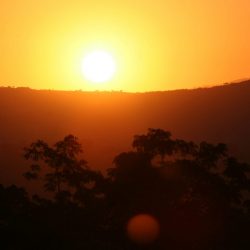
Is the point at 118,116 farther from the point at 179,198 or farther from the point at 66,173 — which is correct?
the point at 179,198

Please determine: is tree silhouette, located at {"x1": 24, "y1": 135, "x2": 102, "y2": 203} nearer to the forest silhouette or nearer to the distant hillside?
the forest silhouette

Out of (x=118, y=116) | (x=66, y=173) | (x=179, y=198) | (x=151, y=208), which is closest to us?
(x=151, y=208)

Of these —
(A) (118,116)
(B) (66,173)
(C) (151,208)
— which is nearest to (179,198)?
(C) (151,208)

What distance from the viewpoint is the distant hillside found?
55.0 meters

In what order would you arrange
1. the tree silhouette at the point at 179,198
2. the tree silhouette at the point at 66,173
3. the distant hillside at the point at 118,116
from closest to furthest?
the tree silhouette at the point at 179,198, the tree silhouette at the point at 66,173, the distant hillside at the point at 118,116

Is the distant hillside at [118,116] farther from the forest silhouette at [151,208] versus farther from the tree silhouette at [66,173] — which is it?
the forest silhouette at [151,208]

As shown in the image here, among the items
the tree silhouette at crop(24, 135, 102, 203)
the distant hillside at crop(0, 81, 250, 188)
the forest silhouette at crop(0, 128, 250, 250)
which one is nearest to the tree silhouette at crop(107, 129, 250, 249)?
the forest silhouette at crop(0, 128, 250, 250)

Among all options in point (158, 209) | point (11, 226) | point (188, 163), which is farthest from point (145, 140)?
point (11, 226)

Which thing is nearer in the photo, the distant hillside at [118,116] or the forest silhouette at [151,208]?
the forest silhouette at [151,208]

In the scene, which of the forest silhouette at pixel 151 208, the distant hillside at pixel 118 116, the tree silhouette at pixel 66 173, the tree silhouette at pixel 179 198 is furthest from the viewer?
the distant hillside at pixel 118 116

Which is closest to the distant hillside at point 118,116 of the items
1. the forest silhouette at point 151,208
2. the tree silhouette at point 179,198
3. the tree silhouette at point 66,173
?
the tree silhouette at point 66,173

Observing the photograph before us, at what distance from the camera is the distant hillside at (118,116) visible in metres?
55.0

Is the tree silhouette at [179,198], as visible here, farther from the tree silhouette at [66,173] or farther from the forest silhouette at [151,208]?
the tree silhouette at [66,173]

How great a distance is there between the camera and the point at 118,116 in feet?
213
